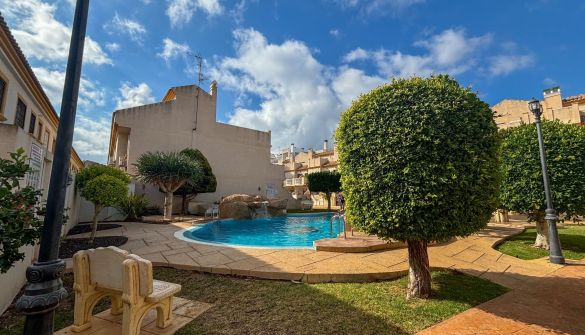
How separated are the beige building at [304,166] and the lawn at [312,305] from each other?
30563 mm

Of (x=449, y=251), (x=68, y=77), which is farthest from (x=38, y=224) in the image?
(x=449, y=251)

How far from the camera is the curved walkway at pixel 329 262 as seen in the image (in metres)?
4.76

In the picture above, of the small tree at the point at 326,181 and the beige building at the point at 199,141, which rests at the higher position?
the beige building at the point at 199,141

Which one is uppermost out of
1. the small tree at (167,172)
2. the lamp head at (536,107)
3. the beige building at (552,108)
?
the beige building at (552,108)

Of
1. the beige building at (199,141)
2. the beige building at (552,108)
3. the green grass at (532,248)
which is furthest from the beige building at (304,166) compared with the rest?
the green grass at (532,248)

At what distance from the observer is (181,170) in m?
15.5

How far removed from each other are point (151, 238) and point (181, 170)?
7751 millimetres

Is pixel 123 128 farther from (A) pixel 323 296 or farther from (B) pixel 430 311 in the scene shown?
(B) pixel 430 311

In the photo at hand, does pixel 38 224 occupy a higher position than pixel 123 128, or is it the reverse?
pixel 123 128

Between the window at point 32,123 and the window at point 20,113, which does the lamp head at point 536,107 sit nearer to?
the window at point 20,113

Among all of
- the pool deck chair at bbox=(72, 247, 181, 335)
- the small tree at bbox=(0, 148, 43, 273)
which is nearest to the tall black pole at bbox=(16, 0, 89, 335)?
the small tree at bbox=(0, 148, 43, 273)

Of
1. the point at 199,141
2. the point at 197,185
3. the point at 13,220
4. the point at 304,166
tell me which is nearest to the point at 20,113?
the point at 13,220

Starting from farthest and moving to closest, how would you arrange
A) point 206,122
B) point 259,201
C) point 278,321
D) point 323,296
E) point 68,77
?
point 206,122 < point 259,201 < point 323,296 < point 278,321 < point 68,77

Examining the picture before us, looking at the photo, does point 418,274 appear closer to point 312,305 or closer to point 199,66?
point 312,305
